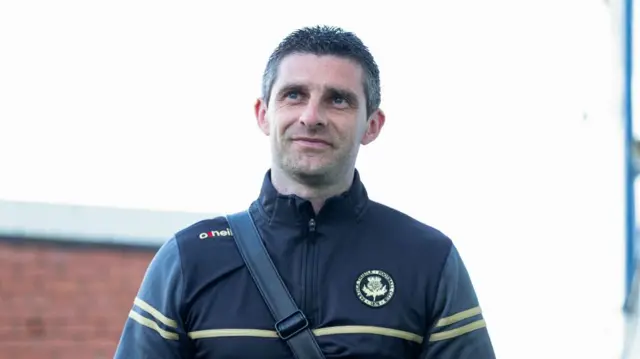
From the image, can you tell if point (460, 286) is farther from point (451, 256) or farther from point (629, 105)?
point (629, 105)

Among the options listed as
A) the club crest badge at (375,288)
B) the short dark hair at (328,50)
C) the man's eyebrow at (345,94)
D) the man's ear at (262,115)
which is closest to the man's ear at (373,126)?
the short dark hair at (328,50)

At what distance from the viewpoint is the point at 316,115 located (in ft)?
7.50

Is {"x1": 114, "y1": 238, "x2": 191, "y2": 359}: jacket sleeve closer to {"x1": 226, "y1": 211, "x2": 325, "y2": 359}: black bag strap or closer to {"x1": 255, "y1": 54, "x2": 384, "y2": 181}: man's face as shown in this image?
{"x1": 226, "y1": 211, "x2": 325, "y2": 359}: black bag strap

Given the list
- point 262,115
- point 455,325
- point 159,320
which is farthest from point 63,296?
→ point 455,325

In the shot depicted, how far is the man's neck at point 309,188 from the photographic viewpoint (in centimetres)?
237

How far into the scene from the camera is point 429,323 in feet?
7.39

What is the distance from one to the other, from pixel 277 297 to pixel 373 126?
57 centimetres

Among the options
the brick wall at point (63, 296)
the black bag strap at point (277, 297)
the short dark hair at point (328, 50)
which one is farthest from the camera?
the brick wall at point (63, 296)

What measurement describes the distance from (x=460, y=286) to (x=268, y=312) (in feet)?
1.49

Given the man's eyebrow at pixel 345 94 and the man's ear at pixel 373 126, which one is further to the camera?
the man's ear at pixel 373 126

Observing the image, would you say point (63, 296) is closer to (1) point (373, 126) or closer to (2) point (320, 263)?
(1) point (373, 126)

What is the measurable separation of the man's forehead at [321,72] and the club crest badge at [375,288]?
451 mm

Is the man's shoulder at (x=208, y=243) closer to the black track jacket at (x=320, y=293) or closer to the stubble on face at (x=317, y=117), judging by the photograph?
the black track jacket at (x=320, y=293)

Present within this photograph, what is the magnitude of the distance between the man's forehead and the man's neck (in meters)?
0.22
